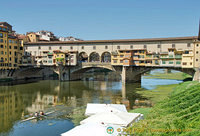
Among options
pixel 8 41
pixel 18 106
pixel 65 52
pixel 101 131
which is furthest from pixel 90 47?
pixel 101 131

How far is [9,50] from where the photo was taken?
208ft

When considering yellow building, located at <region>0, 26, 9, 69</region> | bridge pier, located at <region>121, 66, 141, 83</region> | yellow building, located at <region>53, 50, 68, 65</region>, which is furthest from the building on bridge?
yellow building, located at <region>0, 26, 9, 69</region>

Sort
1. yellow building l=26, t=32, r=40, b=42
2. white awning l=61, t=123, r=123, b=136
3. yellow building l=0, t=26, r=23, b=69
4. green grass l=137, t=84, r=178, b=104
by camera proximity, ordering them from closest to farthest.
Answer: white awning l=61, t=123, r=123, b=136 → green grass l=137, t=84, r=178, b=104 → yellow building l=0, t=26, r=23, b=69 → yellow building l=26, t=32, r=40, b=42

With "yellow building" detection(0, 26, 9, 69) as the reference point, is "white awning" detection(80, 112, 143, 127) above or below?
below

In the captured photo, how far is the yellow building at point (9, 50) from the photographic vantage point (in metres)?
60.3

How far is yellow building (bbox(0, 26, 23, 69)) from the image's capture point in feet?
198

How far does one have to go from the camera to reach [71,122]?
72.2ft

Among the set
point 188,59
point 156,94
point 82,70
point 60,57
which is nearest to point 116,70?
point 82,70

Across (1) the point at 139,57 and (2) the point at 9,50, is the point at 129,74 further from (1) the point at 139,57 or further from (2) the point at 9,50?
(2) the point at 9,50

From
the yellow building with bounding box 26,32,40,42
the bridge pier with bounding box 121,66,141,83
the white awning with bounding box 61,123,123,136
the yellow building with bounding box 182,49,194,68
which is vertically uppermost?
the yellow building with bounding box 26,32,40,42

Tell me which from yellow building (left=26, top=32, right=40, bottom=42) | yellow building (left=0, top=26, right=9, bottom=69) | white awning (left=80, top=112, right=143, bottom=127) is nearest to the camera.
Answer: white awning (left=80, top=112, right=143, bottom=127)

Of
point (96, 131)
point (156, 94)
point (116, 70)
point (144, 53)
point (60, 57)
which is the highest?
point (144, 53)

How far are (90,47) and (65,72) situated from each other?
41.2ft

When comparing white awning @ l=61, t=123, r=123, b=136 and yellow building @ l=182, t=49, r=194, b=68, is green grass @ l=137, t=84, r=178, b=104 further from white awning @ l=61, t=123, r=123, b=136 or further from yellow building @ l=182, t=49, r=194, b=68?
white awning @ l=61, t=123, r=123, b=136
